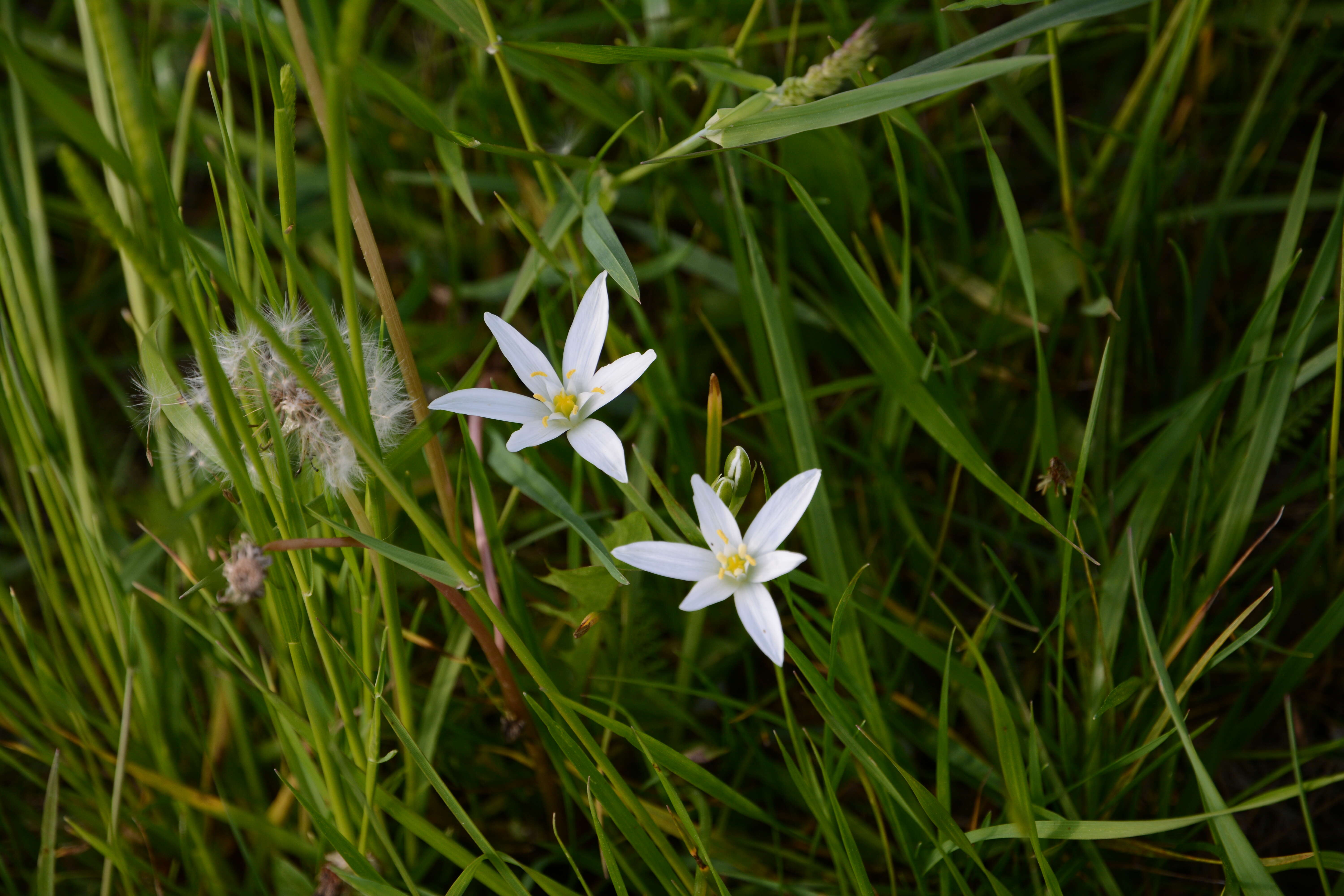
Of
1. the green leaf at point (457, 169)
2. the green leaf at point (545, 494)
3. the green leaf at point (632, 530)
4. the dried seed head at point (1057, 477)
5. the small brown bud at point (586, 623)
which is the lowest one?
the small brown bud at point (586, 623)

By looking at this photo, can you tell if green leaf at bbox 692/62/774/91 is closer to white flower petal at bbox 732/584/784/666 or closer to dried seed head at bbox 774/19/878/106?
dried seed head at bbox 774/19/878/106

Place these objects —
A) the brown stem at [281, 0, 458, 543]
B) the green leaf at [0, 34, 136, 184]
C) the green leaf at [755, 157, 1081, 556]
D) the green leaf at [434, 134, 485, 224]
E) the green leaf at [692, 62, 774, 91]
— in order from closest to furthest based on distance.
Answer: the green leaf at [0, 34, 136, 184] < the brown stem at [281, 0, 458, 543] < the green leaf at [755, 157, 1081, 556] < the green leaf at [692, 62, 774, 91] < the green leaf at [434, 134, 485, 224]

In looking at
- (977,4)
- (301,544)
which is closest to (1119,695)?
(977,4)

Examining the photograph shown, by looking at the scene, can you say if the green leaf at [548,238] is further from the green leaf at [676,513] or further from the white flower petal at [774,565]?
the white flower petal at [774,565]

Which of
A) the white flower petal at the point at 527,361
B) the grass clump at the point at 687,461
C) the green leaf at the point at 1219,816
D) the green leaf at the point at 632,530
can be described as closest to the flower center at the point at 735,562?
the grass clump at the point at 687,461

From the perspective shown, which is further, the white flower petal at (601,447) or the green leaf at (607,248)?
the green leaf at (607,248)

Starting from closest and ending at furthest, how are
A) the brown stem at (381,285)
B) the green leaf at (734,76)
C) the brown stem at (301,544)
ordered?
the brown stem at (381,285) < the brown stem at (301,544) < the green leaf at (734,76)

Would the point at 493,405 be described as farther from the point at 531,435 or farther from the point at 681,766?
the point at 681,766

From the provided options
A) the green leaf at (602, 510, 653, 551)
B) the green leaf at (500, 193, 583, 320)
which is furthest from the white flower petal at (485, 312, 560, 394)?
the green leaf at (500, 193, 583, 320)
